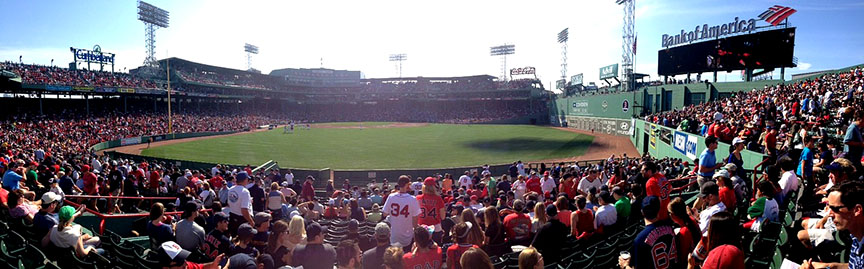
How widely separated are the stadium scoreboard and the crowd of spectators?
2279 inches

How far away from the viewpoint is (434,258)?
4.32 m

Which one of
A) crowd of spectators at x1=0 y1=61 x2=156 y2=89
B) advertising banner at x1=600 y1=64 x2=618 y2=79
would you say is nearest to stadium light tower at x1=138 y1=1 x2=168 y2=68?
crowd of spectators at x1=0 y1=61 x2=156 y2=89

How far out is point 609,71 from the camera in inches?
2152

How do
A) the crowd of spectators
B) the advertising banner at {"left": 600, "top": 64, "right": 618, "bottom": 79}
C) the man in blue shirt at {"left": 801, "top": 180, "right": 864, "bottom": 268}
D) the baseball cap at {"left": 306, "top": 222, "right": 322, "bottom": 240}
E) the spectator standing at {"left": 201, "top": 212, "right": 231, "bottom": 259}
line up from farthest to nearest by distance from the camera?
1. the advertising banner at {"left": 600, "top": 64, "right": 618, "bottom": 79}
2. the crowd of spectators
3. the spectator standing at {"left": 201, "top": 212, "right": 231, "bottom": 259}
4. the baseball cap at {"left": 306, "top": 222, "right": 322, "bottom": 240}
5. the man in blue shirt at {"left": 801, "top": 180, "right": 864, "bottom": 268}

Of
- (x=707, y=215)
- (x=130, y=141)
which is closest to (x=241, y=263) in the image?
(x=707, y=215)

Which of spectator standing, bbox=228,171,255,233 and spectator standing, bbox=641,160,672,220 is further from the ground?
spectator standing, bbox=641,160,672,220

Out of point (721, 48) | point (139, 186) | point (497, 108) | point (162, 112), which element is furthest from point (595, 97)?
point (162, 112)

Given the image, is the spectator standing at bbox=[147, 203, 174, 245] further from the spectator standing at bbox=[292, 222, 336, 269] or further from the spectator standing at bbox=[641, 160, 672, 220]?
the spectator standing at bbox=[641, 160, 672, 220]

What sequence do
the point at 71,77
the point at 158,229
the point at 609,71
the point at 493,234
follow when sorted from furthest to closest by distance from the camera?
1. the point at 609,71
2. the point at 71,77
3. the point at 493,234
4. the point at 158,229

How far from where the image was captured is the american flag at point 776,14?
1204 inches

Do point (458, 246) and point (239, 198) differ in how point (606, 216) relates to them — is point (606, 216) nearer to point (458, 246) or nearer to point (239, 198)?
point (458, 246)

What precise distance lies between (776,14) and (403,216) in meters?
36.7

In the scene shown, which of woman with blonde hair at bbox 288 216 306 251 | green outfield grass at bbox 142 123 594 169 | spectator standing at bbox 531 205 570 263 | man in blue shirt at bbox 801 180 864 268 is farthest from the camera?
green outfield grass at bbox 142 123 594 169

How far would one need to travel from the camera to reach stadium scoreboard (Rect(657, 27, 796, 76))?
31.2m
